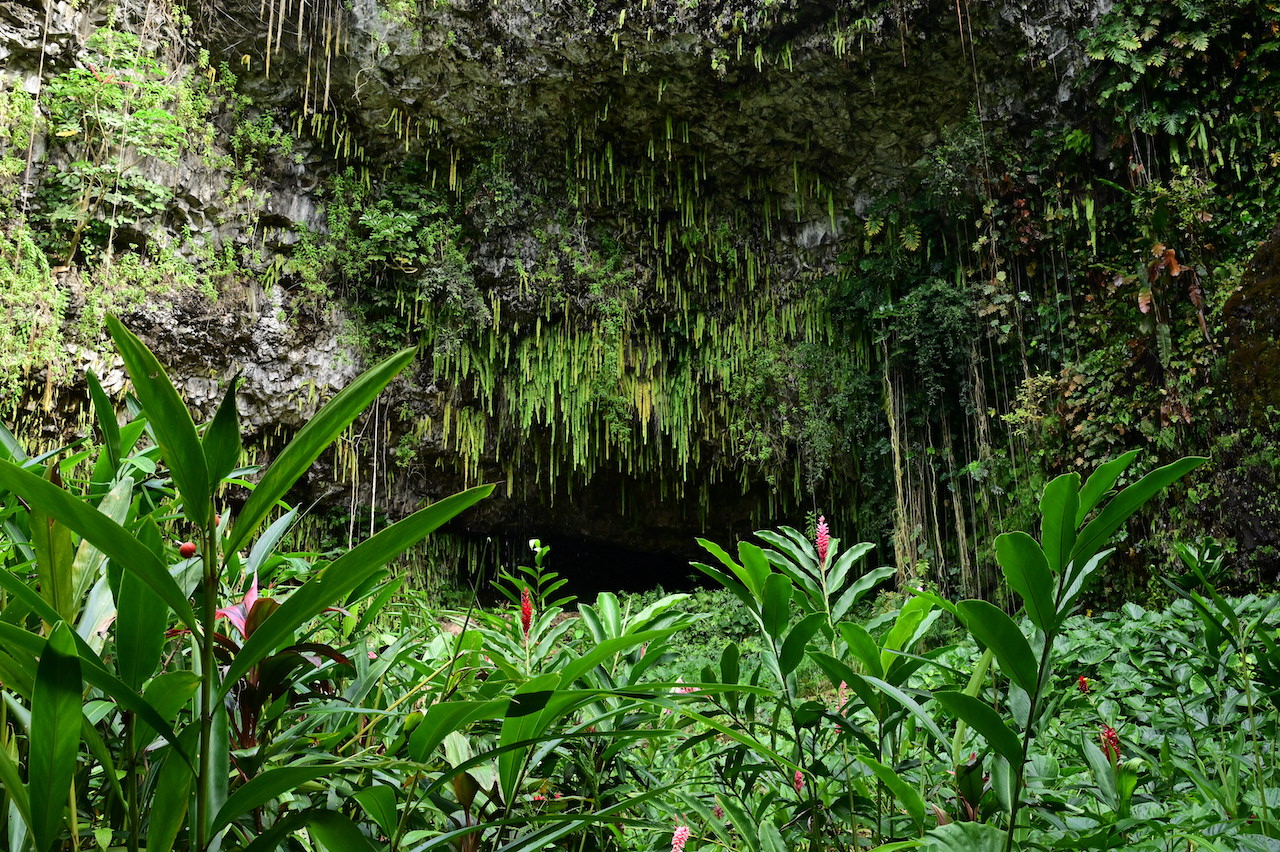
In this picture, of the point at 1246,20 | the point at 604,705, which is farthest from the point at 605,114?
the point at 604,705

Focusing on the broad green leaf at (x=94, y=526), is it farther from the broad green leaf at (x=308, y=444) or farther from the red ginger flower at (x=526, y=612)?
the red ginger flower at (x=526, y=612)

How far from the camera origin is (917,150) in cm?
495

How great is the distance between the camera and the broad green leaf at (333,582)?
459 millimetres

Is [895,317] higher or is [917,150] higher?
[917,150]

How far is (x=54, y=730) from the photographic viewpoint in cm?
46

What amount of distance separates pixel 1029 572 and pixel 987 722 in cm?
11

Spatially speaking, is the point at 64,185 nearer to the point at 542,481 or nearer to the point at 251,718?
the point at 542,481

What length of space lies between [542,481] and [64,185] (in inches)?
144

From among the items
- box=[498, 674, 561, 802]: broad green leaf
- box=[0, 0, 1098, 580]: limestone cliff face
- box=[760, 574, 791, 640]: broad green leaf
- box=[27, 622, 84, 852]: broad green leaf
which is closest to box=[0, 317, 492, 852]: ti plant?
box=[27, 622, 84, 852]: broad green leaf

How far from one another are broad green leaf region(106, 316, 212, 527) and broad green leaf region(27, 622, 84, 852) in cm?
11

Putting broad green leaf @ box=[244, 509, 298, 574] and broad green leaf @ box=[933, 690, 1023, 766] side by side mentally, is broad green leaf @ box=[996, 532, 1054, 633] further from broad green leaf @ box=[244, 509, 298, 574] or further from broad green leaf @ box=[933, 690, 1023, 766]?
broad green leaf @ box=[244, 509, 298, 574]

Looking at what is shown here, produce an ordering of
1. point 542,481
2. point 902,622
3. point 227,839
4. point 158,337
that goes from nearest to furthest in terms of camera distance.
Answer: point 227,839 → point 902,622 → point 158,337 → point 542,481

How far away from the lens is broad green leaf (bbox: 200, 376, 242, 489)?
446 mm

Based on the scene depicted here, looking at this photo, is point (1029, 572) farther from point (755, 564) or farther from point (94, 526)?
point (94, 526)
